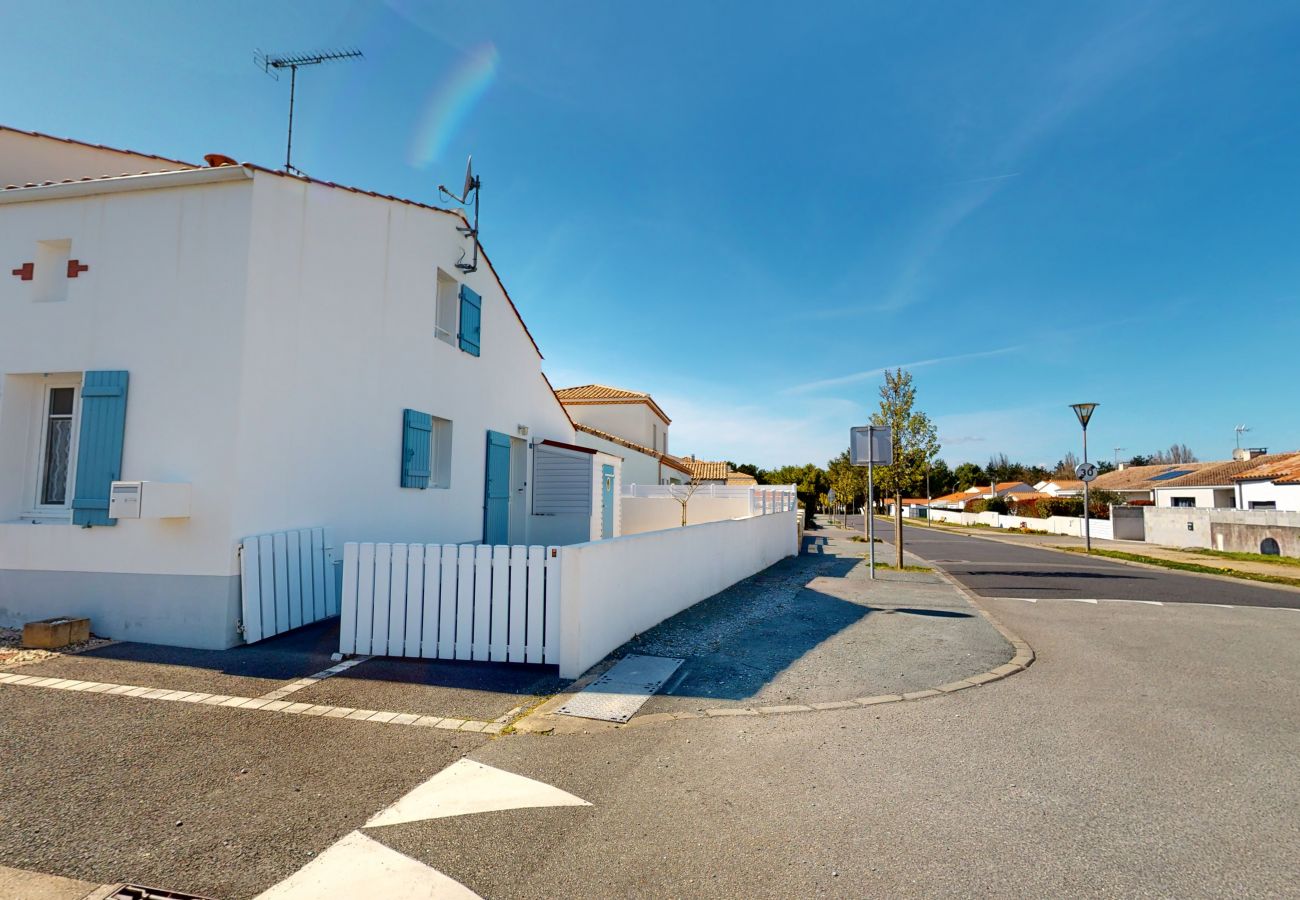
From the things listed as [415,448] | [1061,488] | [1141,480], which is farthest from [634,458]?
[1061,488]

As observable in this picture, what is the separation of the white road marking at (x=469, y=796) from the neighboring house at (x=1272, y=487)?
1440 inches

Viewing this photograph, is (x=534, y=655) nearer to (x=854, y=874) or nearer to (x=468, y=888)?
(x=468, y=888)

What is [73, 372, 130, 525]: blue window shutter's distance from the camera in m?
6.72

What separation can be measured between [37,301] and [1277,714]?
1295 centimetres

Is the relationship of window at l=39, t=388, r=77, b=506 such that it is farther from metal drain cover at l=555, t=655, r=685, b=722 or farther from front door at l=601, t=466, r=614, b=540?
front door at l=601, t=466, r=614, b=540

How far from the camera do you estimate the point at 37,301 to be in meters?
7.42

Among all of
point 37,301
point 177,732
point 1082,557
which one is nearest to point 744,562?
point 177,732

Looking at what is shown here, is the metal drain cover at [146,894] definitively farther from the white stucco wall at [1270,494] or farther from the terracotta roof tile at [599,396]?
the white stucco wall at [1270,494]

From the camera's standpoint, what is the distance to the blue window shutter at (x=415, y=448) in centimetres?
916

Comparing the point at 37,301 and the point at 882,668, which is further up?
the point at 37,301

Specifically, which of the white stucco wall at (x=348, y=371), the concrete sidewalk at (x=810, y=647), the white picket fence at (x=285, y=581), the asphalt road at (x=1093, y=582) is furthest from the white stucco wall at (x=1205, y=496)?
the white picket fence at (x=285, y=581)

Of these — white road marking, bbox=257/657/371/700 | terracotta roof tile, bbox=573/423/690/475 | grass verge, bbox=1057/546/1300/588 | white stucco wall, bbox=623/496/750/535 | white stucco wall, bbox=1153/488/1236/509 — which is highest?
terracotta roof tile, bbox=573/423/690/475

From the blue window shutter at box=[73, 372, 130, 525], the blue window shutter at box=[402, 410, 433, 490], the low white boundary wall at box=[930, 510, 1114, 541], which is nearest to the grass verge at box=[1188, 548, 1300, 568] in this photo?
the low white boundary wall at box=[930, 510, 1114, 541]

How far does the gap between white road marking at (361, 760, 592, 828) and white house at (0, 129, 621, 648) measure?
4.18m
